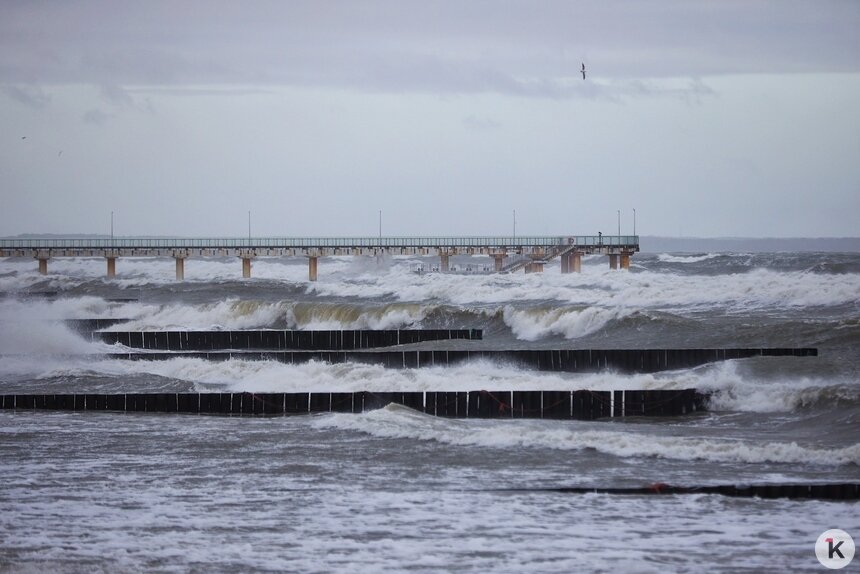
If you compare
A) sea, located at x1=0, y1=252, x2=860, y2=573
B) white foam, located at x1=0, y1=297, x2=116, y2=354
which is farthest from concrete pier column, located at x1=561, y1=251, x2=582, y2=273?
sea, located at x1=0, y1=252, x2=860, y2=573

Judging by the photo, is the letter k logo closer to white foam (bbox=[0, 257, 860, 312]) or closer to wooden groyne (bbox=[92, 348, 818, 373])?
→ wooden groyne (bbox=[92, 348, 818, 373])

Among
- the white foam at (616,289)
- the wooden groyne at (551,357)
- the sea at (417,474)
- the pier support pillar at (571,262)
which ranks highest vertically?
the pier support pillar at (571,262)

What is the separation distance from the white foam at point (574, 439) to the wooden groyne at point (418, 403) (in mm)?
803

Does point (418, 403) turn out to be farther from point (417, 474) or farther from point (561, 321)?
point (561, 321)

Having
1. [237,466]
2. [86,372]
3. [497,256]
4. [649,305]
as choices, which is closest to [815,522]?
[237,466]

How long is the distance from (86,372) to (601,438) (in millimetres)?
16082

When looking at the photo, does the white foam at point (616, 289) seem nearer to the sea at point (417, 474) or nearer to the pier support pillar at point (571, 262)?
the pier support pillar at point (571, 262)

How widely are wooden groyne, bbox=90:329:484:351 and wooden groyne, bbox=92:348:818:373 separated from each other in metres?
6.52

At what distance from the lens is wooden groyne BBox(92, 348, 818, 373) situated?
1117 inches

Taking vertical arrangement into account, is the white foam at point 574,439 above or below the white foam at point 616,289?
Answer: below

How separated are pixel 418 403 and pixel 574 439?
4829 millimetres

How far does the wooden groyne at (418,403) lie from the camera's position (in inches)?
852

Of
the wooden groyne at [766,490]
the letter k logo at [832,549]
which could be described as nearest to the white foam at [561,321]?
the wooden groyne at [766,490]

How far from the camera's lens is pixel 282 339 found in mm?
39938
